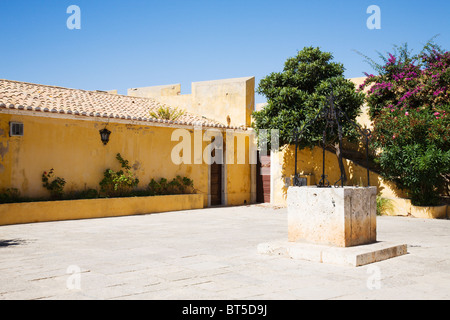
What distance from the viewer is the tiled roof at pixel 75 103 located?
12891mm

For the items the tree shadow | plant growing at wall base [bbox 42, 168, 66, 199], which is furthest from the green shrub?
the tree shadow

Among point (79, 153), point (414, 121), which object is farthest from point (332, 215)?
point (79, 153)

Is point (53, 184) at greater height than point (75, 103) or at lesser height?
lesser

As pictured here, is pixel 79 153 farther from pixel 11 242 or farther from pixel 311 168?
pixel 311 168

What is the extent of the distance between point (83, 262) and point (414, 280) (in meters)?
4.45

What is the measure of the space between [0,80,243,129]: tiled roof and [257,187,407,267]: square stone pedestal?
8.24m

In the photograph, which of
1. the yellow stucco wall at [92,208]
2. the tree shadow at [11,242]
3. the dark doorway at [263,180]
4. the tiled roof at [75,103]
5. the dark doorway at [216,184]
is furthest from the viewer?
the dark doorway at [263,180]

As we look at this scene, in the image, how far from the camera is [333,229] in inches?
268

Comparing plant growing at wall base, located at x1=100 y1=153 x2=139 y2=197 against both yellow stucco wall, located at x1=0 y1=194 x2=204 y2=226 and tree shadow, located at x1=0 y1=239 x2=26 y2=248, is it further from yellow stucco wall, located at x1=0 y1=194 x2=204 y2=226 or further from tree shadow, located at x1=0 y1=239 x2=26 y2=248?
tree shadow, located at x1=0 y1=239 x2=26 y2=248

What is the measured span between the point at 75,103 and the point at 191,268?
10609 millimetres

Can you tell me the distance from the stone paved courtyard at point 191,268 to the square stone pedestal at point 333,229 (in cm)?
21

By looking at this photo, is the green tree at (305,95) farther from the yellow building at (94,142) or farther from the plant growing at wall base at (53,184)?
the plant growing at wall base at (53,184)

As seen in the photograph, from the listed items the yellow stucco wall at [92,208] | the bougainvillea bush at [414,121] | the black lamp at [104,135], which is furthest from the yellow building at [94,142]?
the bougainvillea bush at [414,121]
